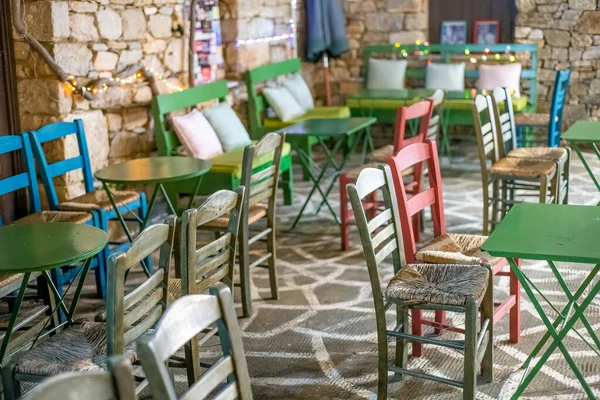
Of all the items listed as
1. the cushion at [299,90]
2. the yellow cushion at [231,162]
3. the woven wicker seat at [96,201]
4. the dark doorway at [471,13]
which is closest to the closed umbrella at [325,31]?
the cushion at [299,90]

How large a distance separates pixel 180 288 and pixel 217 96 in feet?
11.2

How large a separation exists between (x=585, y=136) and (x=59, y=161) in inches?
129

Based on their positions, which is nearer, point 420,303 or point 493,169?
point 420,303

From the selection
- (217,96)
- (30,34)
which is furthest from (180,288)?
(217,96)

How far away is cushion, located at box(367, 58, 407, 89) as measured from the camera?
29.1ft

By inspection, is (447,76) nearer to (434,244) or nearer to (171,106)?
(171,106)

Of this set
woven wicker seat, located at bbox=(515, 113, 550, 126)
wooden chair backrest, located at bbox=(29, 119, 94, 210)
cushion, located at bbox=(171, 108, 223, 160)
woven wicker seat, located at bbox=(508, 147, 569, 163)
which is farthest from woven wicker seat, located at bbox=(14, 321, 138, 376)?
woven wicker seat, located at bbox=(515, 113, 550, 126)

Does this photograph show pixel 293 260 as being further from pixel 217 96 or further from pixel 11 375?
pixel 11 375

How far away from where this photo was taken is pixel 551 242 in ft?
10.1

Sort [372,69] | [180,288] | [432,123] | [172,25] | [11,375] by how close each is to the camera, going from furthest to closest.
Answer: [372,69]
[172,25]
[432,123]
[180,288]
[11,375]

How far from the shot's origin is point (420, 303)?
11.0ft

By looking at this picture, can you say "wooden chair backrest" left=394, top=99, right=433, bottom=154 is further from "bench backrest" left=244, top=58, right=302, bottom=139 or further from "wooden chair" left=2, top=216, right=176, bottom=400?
"wooden chair" left=2, top=216, right=176, bottom=400

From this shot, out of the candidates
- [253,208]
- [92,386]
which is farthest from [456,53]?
[92,386]

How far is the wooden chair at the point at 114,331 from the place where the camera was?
8.96ft
